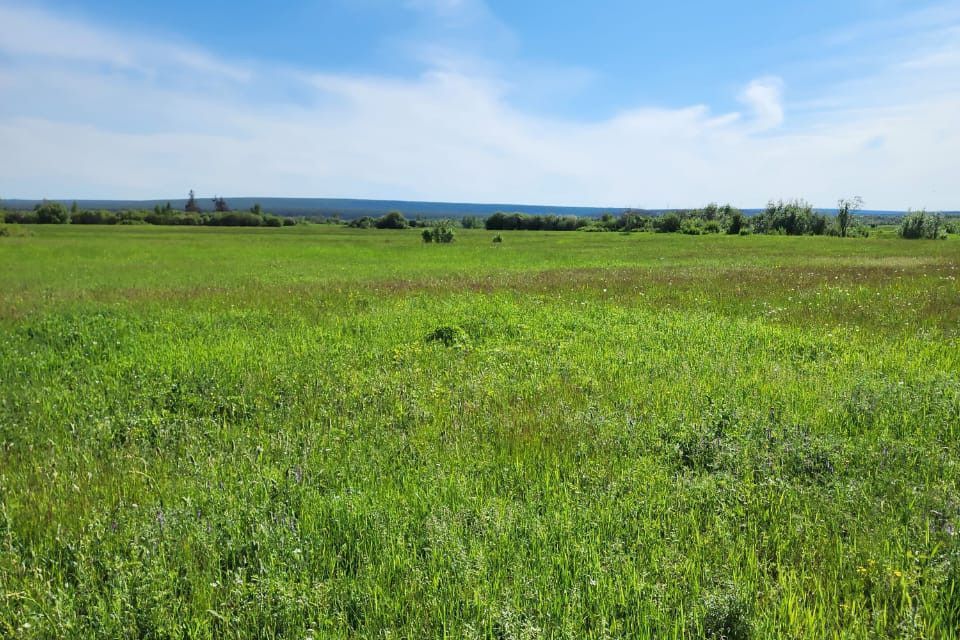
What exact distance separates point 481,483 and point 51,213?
418 feet

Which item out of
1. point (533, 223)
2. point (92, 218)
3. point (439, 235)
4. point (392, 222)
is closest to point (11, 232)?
point (92, 218)

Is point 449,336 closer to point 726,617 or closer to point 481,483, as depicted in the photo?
point 481,483

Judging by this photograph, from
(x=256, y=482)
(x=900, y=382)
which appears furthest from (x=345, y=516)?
(x=900, y=382)

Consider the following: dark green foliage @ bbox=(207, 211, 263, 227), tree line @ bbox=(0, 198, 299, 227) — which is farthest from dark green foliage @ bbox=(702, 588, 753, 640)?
tree line @ bbox=(0, 198, 299, 227)

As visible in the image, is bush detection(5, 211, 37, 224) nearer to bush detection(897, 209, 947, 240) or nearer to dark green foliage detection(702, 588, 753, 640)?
dark green foliage detection(702, 588, 753, 640)

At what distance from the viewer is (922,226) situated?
81125 mm

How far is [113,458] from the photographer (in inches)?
208

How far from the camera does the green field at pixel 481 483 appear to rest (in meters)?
3.17

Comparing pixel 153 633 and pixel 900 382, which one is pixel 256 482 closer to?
pixel 153 633

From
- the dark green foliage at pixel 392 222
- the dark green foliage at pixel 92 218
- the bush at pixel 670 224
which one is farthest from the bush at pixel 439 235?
the dark green foliage at pixel 92 218

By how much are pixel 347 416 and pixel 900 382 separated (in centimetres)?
716

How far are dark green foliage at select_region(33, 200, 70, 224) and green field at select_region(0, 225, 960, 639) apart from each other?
115115mm

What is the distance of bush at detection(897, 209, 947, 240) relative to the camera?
80250 mm

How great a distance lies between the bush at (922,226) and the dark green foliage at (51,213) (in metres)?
148
